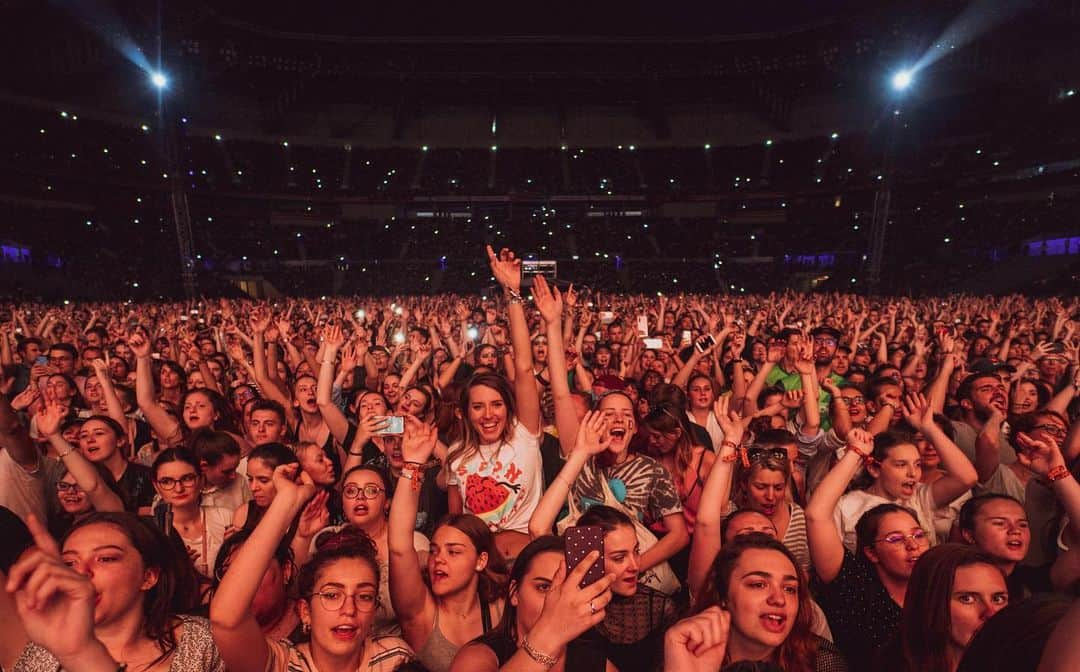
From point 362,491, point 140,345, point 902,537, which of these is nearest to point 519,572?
point 362,491

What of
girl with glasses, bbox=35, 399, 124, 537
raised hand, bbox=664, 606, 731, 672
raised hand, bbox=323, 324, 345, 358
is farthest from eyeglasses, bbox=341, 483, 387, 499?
raised hand, bbox=664, 606, 731, 672

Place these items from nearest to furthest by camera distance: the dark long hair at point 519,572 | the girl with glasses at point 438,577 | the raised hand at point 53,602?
1. the raised hand at point 53,602
2. the dark long hair at point 519,572
3. the girl with glasses at point 438,577

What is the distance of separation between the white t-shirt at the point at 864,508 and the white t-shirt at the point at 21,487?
4.68 metres

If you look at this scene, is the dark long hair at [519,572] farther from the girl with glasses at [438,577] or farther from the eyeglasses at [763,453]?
the eyeglasses at [763,453]

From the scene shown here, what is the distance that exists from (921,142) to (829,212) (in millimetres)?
6157

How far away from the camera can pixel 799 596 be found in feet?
7.91

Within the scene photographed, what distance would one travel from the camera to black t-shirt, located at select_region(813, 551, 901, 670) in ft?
8.84

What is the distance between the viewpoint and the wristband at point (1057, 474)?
291 centimetres

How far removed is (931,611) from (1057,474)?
1244 millimetres

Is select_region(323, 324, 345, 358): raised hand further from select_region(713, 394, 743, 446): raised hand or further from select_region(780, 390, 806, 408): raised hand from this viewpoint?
select_region(780, 390, 806, 408): raised hand

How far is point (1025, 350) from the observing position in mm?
8523

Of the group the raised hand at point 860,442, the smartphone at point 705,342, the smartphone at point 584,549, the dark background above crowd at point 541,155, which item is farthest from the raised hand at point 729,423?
the dark background above crowd at point 541,155

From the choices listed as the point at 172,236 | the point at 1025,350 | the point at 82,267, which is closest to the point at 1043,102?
the point at 1025,350

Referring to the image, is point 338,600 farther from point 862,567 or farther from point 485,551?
point 862,567
